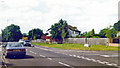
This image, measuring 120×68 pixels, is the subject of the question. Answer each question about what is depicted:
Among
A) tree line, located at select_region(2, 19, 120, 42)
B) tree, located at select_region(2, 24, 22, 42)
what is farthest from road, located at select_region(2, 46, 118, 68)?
tree, located at select_region(2, 24, 22, 42)

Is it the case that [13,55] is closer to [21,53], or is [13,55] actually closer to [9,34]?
[21,53]

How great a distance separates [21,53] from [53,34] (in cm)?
5545

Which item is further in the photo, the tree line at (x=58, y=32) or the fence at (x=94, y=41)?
the tree line at (x=58, y=32)

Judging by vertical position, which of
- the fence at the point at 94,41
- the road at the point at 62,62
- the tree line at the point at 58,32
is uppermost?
the tree line at the point at 58,32

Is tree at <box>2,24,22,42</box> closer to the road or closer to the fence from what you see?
the fence

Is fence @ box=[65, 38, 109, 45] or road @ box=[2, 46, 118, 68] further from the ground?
fence @ box=[65, 38, 109, 45]

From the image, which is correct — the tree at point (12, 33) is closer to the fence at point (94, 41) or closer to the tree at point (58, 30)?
the tree at point (58, 30)

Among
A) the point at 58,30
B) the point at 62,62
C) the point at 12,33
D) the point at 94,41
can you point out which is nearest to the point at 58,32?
the point at 58,30

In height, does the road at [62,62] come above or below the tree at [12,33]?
below

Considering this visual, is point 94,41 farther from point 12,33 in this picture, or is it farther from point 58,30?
point 12,33

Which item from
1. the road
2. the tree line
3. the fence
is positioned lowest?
the road

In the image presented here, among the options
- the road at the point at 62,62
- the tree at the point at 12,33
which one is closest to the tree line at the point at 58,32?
the tree at the point at 12,33

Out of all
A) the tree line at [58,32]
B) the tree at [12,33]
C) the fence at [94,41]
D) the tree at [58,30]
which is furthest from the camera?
the tree at [12,33]

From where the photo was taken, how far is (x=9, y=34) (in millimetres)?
108875
